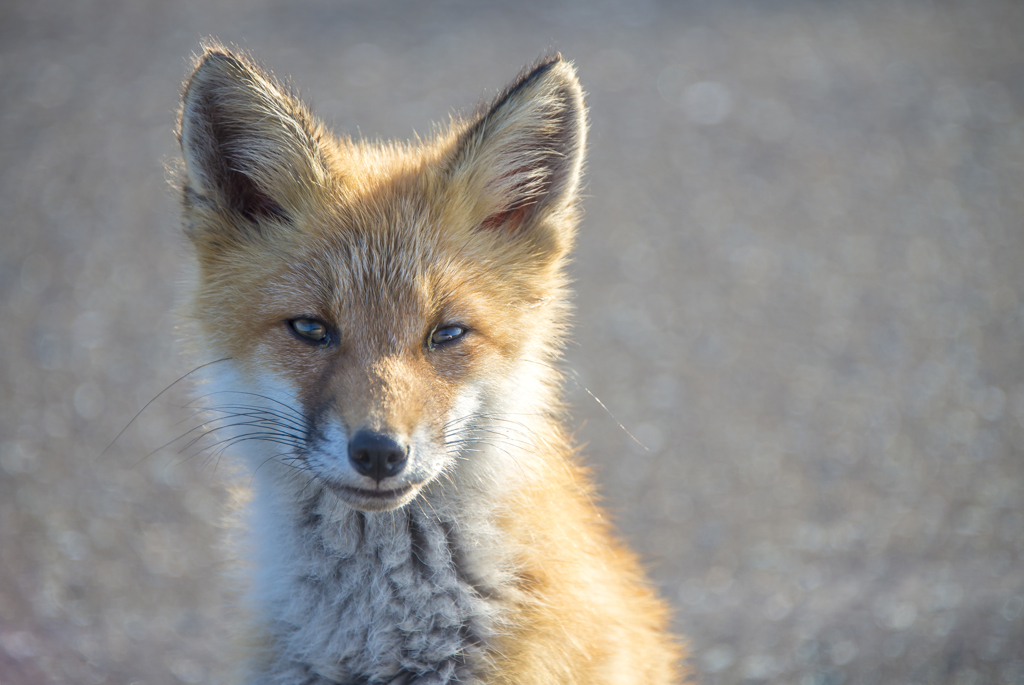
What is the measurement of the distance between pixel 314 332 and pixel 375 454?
19.8 inches

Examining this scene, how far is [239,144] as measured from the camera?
2.61 metres

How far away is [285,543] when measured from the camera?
8.21 feet

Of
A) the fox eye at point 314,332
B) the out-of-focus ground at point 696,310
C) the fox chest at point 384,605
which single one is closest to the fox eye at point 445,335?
the fox eye at point 314,332

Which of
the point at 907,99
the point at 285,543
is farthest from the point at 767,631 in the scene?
the point at 907,99

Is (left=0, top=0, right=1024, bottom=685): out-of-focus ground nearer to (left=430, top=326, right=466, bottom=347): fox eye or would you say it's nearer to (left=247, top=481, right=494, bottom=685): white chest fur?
(left=247, top=481, right=494, bottom=685): white chest fur

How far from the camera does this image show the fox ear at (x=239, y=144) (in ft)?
8.04

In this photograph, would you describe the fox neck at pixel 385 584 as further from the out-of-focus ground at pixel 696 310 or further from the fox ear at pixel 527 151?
the fox ear at pixel 527 151

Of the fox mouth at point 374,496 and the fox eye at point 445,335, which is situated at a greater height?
the fox eye at point 445,335

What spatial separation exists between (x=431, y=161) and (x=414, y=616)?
5.13 feet

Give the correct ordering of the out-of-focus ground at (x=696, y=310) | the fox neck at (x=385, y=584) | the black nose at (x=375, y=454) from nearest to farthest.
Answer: the black nose at (x=375, y=454) → the fox neck at (x=385, y=584) → the out-of-focus ground at (x=696, y=310)

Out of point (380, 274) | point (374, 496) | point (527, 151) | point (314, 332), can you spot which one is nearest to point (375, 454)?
point (374, 496)

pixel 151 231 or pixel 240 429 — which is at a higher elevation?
pixel 151 231

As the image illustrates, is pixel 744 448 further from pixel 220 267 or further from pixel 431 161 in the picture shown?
pixel 220 267

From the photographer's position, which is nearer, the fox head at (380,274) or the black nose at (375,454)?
the black nose at (375,454)
